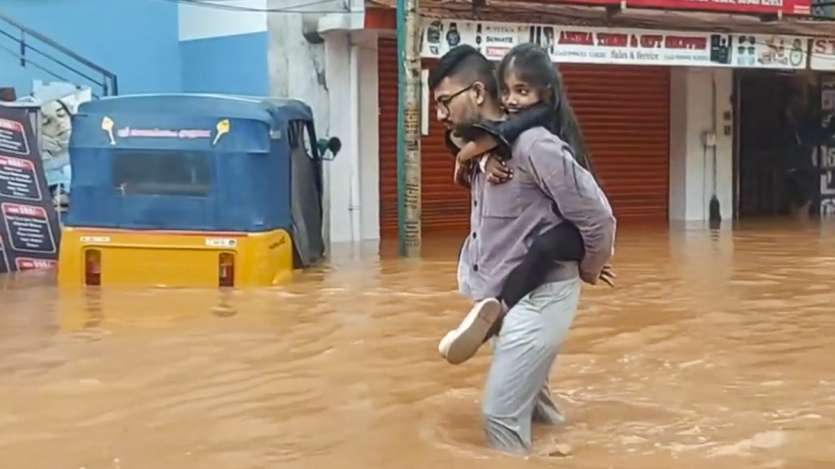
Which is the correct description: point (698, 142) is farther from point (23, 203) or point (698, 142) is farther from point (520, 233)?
point (520, 233)

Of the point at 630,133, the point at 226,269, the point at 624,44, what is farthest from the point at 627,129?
the point at 226,269

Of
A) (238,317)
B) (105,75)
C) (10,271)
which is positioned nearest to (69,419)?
(238,317)

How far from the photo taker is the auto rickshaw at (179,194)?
39.8 feet

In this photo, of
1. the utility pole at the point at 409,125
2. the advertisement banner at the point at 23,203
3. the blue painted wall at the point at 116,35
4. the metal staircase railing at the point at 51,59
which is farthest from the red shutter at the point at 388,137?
the advertisement banner at the point at 23,203

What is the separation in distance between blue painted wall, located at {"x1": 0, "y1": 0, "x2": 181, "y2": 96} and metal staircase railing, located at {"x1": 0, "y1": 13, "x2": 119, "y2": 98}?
10 centimetres

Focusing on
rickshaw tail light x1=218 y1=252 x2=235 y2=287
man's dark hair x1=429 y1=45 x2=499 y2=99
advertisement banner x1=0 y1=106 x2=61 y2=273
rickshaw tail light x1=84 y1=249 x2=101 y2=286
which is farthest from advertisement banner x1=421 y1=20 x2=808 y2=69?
man's dark hair x1=429 y1=45 x2=499 y2=99

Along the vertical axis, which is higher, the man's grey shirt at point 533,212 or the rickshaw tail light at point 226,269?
the man's grey shirt at point 533,212

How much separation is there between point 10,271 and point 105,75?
5958 mm

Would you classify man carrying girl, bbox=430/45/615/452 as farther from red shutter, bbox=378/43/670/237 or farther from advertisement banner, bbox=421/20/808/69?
red shutter, bbox=378/43/670/237

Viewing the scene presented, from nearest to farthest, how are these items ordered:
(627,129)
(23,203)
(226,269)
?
(226,269) → (23,203) → (627,129)

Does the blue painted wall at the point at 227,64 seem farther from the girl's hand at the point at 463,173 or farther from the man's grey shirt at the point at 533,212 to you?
the man's grey shirt at the point at 533,212

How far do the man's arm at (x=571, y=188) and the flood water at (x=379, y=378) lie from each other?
3.30ft

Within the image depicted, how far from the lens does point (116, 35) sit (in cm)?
1994

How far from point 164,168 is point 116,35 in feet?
26.4
